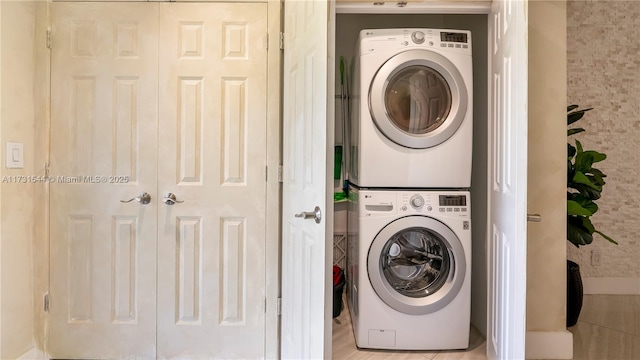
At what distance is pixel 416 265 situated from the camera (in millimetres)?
1815

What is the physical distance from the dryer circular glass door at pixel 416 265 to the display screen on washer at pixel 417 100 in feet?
1.83

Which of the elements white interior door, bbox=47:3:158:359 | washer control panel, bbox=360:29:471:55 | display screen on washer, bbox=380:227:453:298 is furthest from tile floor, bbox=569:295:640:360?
white interior door, bbox=47:3:158:359

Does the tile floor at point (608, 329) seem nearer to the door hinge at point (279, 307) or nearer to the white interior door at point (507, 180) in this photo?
the white interior door at point (507, 180)

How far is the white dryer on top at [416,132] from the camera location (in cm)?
171

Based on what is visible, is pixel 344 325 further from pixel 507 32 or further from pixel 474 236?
pixel 507 32

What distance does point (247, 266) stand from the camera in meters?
1.76

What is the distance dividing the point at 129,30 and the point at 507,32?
2.00 metres

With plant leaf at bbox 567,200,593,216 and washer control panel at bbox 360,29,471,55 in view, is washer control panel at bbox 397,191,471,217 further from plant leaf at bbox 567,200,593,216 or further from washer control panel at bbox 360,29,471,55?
washer control panel at bbox 360,29,471,55

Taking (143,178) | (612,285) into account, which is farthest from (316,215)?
(612,285)

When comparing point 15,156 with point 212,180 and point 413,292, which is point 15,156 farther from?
point 413,292

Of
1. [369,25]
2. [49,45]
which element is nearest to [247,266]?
[49,45]

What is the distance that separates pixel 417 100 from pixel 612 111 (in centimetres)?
197

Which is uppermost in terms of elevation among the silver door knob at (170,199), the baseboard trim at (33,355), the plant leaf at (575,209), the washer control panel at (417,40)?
the washer control panel at (417,40)

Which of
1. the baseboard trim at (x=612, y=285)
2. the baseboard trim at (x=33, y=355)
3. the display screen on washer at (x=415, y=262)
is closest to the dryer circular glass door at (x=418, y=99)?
the display screen on washer at (x=415, y=262)
